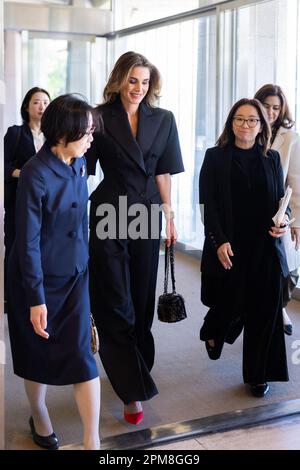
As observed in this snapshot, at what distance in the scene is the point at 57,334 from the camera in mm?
2604

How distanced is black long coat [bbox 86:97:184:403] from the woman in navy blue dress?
1.34ft

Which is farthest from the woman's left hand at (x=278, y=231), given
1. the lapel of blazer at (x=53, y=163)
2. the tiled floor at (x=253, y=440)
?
the lapel of blazer at (x=53, y=163)

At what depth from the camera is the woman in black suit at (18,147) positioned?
172 inches

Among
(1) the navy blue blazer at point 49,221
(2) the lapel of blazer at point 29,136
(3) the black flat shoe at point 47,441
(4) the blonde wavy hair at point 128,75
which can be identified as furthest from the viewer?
(2) the lapel of blazer at point 29,136

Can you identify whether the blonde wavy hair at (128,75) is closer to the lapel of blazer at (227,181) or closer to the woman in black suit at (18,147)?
the lapel of blazer at (227,181)

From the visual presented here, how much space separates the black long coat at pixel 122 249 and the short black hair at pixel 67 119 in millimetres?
547

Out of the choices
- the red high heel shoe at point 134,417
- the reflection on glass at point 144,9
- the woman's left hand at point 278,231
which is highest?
the reflection on glass at point 144,9

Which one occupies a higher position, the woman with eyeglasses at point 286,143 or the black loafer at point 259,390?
the woman with eyeglasses at point 286,143

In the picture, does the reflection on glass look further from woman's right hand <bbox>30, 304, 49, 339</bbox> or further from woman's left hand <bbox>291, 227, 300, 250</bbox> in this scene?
woman's right hand <bbox>30, 304, 49, 339</bbox>

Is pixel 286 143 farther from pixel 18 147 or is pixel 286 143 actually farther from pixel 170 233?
pixel 18 147

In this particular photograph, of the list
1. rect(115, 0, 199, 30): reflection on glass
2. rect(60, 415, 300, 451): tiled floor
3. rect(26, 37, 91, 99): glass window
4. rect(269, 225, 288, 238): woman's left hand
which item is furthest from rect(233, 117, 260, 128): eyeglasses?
rect(26, 37, 91, 99): glass window

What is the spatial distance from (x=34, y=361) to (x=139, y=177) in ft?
2.91
